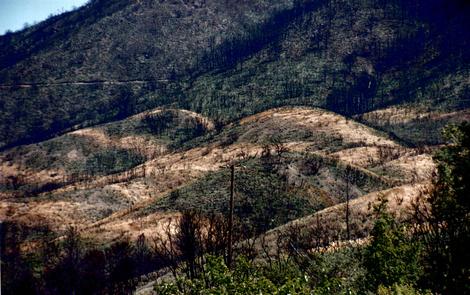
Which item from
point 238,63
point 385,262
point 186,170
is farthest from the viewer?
point 238,63

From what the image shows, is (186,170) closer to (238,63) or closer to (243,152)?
(243,152)

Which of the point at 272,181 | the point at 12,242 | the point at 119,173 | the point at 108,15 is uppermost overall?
the point at 108,15

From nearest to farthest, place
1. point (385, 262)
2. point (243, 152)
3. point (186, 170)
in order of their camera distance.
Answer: point (385, 262) → point (186, 170) → point (243, 152)

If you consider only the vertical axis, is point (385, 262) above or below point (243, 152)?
above

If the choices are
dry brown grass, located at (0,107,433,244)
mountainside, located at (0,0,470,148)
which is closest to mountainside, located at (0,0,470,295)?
dry brown grass, located at (0,107,433,244)

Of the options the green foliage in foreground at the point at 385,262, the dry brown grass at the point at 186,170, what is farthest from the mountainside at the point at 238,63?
the green foliage in foreground at the point at 385,262

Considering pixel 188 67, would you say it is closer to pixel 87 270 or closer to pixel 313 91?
pixel 313 91

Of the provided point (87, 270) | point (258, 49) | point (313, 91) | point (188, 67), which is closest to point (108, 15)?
point (188, 67)

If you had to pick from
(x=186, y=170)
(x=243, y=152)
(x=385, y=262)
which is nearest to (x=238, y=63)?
(x=243, y=152)
